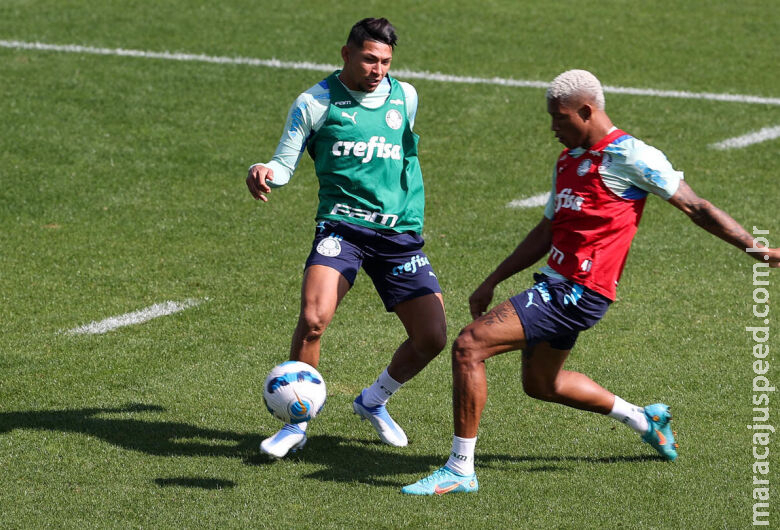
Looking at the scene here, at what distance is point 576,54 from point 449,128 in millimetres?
4026

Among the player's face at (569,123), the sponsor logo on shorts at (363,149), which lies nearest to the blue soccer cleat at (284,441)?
the sponsor logo on shorts at (363,149)

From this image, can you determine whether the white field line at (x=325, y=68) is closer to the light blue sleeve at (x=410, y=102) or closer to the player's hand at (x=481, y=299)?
the light blue sleeve at (x=410, y=102)

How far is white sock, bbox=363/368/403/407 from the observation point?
22.4 ft

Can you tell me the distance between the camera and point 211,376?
7.76m

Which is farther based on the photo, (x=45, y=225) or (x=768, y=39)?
(x=768, y=39)

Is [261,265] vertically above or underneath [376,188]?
underneath

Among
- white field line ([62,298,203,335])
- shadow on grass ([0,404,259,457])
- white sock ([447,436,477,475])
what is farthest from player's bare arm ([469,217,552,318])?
white field line ([62,298,203,335])

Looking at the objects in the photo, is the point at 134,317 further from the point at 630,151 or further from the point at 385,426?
the point at 630,151

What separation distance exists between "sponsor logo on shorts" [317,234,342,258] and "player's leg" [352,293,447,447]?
0.54 m

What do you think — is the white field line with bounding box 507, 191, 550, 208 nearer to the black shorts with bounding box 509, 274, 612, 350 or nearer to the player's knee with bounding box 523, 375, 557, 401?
the player's knee with bounding box 523, 375, 557, 401

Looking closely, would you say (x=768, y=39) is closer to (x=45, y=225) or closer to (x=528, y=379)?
(x=45, y=225)

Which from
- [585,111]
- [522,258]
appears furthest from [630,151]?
[522,258]

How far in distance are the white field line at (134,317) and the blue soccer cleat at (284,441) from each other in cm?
277

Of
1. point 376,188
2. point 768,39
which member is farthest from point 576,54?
point 376,188
